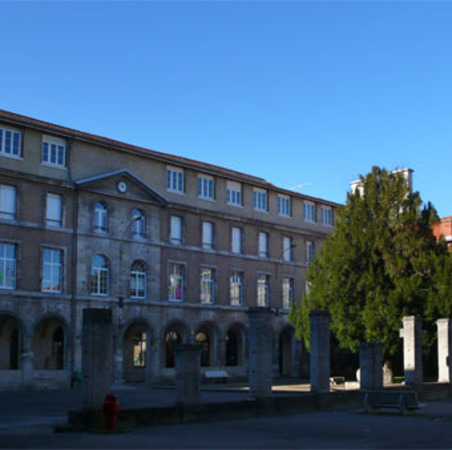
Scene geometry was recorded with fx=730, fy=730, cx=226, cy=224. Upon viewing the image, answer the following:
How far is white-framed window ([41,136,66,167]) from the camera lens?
38469 millimetres

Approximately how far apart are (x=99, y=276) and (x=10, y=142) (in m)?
8.66

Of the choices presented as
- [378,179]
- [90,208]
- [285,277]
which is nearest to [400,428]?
[378,179]

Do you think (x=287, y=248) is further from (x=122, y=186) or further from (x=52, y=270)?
(x=52, y=270)

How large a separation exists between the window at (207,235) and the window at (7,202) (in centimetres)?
1314

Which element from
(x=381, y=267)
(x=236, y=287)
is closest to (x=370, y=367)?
(x=381, y=267)

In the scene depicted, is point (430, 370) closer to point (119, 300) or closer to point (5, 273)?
point (119, 300)

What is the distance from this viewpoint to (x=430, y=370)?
45781 mm

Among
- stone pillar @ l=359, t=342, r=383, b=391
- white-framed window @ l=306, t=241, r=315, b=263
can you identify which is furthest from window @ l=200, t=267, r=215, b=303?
stone pillar @ l=359, t=342, r=383, b=391

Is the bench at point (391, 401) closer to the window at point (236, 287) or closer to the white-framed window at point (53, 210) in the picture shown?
the white-framed window at point (53, 210)

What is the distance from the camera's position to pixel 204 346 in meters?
46.8

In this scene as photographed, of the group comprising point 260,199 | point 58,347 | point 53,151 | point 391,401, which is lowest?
point 391,401

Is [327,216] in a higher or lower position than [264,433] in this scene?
higher

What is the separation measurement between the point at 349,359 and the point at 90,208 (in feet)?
66.3

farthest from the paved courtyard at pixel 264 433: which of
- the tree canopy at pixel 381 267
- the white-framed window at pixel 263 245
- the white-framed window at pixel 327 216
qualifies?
the white-framed window at pixel 327 216
